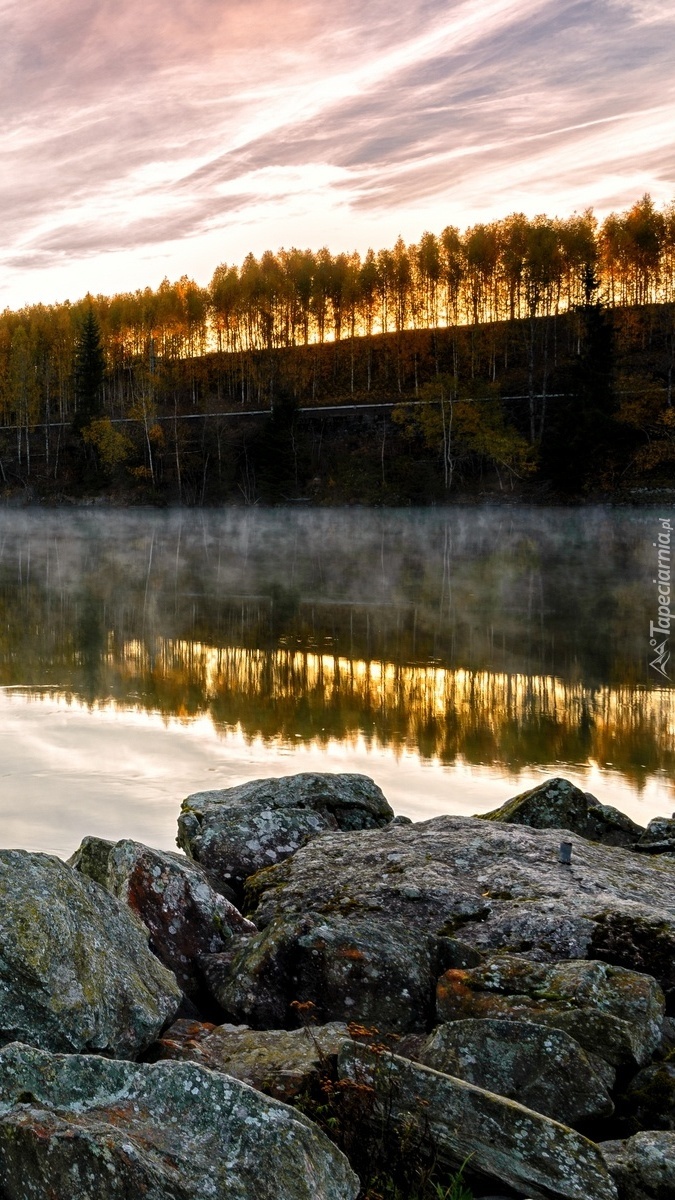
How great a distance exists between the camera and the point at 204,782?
11.9m

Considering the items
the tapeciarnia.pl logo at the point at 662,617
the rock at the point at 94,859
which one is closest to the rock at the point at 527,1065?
the rock at the point at 94,859

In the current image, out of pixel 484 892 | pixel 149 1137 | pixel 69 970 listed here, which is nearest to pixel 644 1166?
pixel 149 1137

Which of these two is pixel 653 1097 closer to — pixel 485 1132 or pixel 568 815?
pixel 485 1132

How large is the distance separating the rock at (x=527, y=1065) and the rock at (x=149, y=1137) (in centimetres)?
103

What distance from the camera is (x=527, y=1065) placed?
4836 mm

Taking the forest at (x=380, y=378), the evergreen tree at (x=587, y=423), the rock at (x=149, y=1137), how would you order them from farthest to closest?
1. the forest at (x=380, y=378)
2. the evergreen tree at (x=587, y=423)
3. the rock at (x=149, y=1137)

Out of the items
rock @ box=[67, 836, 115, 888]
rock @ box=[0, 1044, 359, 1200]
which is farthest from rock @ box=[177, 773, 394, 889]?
rock @ box=[0, 1044, 359, 1200]

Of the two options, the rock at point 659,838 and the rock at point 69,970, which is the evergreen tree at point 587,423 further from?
the rock at point 69,970

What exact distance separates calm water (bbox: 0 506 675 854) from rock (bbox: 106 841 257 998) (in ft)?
8.73

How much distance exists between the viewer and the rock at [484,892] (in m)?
6.53

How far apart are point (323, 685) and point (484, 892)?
34.0 ft

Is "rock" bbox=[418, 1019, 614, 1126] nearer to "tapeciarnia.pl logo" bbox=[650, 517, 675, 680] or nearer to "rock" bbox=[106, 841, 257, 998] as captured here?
"rock" bbox=[106, 841, 257, 998]

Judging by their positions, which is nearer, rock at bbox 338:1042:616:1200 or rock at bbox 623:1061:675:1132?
rock at bbox 338:1042:616:1200

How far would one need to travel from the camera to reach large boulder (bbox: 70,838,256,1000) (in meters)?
6.64
